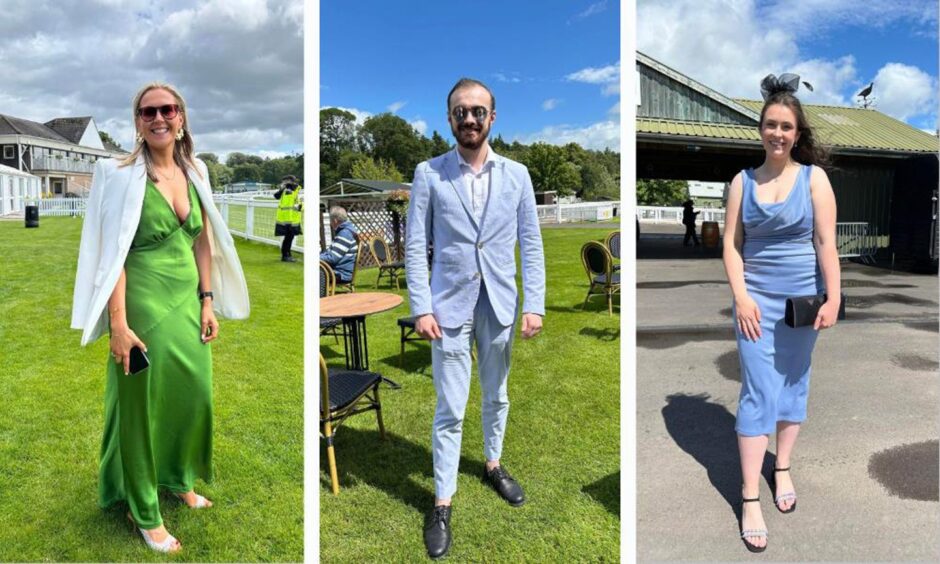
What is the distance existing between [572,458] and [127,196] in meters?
1.83

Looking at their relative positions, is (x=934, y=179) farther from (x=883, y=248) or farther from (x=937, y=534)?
(x=937, y=534)

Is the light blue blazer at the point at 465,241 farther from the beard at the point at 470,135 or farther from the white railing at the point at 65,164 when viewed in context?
the white railing at the point at 65,164

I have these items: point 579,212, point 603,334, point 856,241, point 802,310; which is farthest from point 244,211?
point 856,241

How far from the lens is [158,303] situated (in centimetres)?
198

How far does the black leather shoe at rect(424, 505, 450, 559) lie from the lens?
1983mm

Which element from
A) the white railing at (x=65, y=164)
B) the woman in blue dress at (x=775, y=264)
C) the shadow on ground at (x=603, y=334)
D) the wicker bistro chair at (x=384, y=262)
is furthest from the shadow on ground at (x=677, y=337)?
the white railing at (x=65, y=164)

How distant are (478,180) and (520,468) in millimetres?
1143

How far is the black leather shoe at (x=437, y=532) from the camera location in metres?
1.98

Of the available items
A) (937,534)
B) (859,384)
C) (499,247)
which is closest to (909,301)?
(859,384)

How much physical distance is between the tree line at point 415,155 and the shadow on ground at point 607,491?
1068 millimetres

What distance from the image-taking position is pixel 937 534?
2143 mm

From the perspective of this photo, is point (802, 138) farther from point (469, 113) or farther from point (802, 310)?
point (469, 113)

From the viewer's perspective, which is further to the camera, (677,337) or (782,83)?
(677,337)

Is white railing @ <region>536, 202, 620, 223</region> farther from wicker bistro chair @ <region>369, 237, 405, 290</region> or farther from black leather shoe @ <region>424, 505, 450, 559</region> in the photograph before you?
black leather shoe @ <region>424, 505, 450, 559</region>
